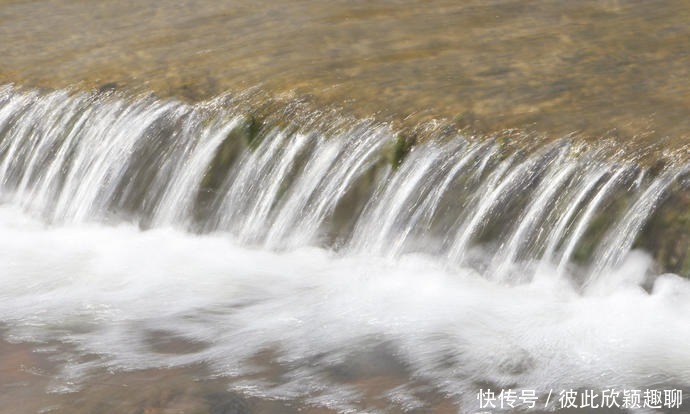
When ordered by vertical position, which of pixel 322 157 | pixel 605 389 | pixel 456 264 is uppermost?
pixel 322 157

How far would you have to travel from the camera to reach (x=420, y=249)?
6.37m

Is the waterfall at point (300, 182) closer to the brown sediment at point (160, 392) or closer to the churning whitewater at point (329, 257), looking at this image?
the churning whitewater at point (329, 257)

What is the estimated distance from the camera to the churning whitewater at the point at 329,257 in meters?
5.38

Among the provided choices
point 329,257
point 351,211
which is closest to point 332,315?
point 329,257

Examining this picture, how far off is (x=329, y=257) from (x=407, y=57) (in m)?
1.76

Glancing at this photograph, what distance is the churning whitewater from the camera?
538cm

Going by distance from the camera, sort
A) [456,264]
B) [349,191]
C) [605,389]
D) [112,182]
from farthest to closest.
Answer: [112,182] → [349,191] → [456,264] → [605,389]

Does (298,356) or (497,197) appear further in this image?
(497,197)

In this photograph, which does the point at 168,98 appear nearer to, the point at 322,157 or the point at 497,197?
the point at 322,157

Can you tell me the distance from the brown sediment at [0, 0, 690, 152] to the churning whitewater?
0.29 metres

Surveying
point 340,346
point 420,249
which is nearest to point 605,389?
point 340,346

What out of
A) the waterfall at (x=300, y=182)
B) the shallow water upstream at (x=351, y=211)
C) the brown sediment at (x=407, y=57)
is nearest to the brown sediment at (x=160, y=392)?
the shallow water upstream at (x=351, y=211)

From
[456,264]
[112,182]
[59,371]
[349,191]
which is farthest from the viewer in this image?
[112,182]

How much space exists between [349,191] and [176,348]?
4.78 ft
